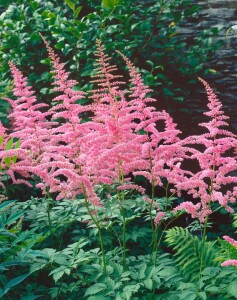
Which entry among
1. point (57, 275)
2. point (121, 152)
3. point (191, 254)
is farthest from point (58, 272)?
point (191, 254)

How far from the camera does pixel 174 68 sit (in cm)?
523

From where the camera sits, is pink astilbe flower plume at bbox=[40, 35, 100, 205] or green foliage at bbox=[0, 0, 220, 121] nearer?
pink astilbe flower plume at bbox=[40, 35, 100, 205]

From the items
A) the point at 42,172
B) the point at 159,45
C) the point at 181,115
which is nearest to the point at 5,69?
the point at 159,45

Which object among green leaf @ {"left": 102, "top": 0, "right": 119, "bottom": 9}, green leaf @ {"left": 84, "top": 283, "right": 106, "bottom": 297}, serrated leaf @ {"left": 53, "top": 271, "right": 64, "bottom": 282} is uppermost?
green leaf @ {"left": 102, "top": 0, "right": 119, "bottom": 9}

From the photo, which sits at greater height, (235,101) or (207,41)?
(207,41)

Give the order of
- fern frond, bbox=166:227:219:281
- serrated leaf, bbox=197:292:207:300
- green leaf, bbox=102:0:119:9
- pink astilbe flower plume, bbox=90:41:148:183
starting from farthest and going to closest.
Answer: green leaf, bbox=102:0:119:9, fern frond, bbox=166:227:219:281, pink astilbe flower plume, bbox=90:41:148:183, serrated leaf, bbox=197:292:207:300

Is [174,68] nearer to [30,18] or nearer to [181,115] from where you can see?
[181,115]

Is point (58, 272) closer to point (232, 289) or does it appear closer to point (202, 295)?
point (202, 295)

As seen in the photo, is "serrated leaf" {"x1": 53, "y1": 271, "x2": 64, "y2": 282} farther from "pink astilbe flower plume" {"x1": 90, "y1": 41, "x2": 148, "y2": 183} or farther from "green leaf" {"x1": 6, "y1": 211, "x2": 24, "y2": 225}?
"pink astilbe flower plume" {"x1": 90, "y1": 41, "x2": 148, "y2": 183}

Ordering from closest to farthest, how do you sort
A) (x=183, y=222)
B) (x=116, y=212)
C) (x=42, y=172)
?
(x=42, y=172) < (x=116, y=212) < (x=183, y=222)

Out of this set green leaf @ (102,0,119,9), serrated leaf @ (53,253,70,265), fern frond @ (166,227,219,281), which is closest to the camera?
serrated leaf @ (53,253,70,265)

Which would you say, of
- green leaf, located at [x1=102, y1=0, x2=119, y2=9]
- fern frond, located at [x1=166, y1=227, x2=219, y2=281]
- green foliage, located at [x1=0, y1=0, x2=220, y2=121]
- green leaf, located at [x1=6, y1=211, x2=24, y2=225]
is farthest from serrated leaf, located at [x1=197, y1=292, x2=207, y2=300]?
green leaf, located at [x1=102, y1=0, x2=119, y2=9]

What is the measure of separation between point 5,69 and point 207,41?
2477 mm

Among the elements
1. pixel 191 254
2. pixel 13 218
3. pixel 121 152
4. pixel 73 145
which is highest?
Answer: pixel 73 145
